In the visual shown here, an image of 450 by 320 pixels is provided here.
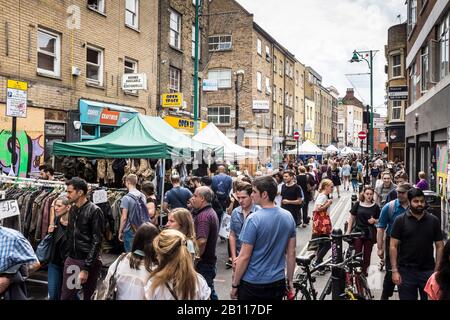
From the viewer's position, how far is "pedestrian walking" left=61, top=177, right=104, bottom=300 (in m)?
5.43

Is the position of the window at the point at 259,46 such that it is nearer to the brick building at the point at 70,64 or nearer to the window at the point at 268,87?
the window at the point at 268,87

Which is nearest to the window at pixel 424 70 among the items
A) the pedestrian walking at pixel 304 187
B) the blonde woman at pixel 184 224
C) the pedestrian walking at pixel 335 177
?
the pedestrian walking at pixel 304 187

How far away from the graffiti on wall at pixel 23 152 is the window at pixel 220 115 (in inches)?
875

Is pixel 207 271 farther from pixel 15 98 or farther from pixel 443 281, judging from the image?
pixel 15 98

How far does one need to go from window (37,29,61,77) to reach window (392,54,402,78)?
2650 centimetres

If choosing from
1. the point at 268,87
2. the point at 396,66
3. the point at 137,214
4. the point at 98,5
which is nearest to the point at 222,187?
the point at 137,214

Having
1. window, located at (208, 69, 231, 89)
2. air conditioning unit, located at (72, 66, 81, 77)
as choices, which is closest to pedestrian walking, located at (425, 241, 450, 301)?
air conditioning unit, located at (72, 66, 81, 77)

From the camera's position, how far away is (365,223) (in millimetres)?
7445

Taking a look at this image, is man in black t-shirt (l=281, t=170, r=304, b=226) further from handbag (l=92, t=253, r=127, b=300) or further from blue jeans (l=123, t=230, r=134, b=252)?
handbag (l=92, t=253, r=127, b=300)

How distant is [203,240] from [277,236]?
151 cm

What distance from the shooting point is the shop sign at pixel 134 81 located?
55.3 feet

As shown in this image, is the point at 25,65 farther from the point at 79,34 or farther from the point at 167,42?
the point at 167,42

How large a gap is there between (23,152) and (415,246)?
37.7ft

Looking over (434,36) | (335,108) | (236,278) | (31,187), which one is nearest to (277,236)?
(236,278)
